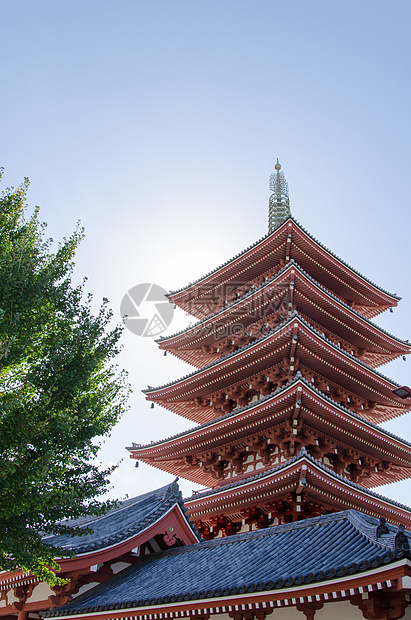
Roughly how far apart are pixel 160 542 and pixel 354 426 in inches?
276

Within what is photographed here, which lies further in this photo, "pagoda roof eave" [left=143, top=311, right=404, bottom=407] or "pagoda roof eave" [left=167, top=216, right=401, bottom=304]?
"pagoda roof eave" [left=167, top=216, right=401, bottom=304]

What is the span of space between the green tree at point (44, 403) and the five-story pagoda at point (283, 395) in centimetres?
578

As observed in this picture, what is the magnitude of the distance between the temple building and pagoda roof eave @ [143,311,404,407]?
0.21 feet

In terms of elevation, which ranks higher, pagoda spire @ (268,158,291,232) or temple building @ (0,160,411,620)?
pagoda spire @ (268,158,291,232)

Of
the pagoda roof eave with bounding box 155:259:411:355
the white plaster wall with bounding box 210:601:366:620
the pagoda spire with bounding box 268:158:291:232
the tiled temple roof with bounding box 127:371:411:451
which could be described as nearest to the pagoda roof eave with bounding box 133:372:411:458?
the tiled temple roof with bounding box 127:371:411:451

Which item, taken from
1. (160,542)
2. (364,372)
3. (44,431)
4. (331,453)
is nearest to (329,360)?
(364,372)

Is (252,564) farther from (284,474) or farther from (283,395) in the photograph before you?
(283,395)

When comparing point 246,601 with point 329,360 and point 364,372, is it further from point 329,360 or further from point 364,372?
point 364,372

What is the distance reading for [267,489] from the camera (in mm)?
13414

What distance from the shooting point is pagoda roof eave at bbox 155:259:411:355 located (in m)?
17.4

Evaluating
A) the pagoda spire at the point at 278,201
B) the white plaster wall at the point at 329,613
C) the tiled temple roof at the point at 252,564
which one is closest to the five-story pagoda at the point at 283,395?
the tiled temple roof at the point at 252,564

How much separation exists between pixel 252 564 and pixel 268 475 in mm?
4389

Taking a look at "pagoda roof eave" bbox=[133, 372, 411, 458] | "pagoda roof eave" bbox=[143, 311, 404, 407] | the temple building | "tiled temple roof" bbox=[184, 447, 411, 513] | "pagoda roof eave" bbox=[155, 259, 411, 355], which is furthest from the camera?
"pagoda roof eave" bbox=[155, 259, 411, 355]

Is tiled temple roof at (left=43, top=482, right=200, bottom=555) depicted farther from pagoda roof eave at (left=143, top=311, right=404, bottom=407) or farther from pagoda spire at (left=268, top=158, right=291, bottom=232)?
pagoda spire at (left=268, top=158, right=291, bottom=232)
